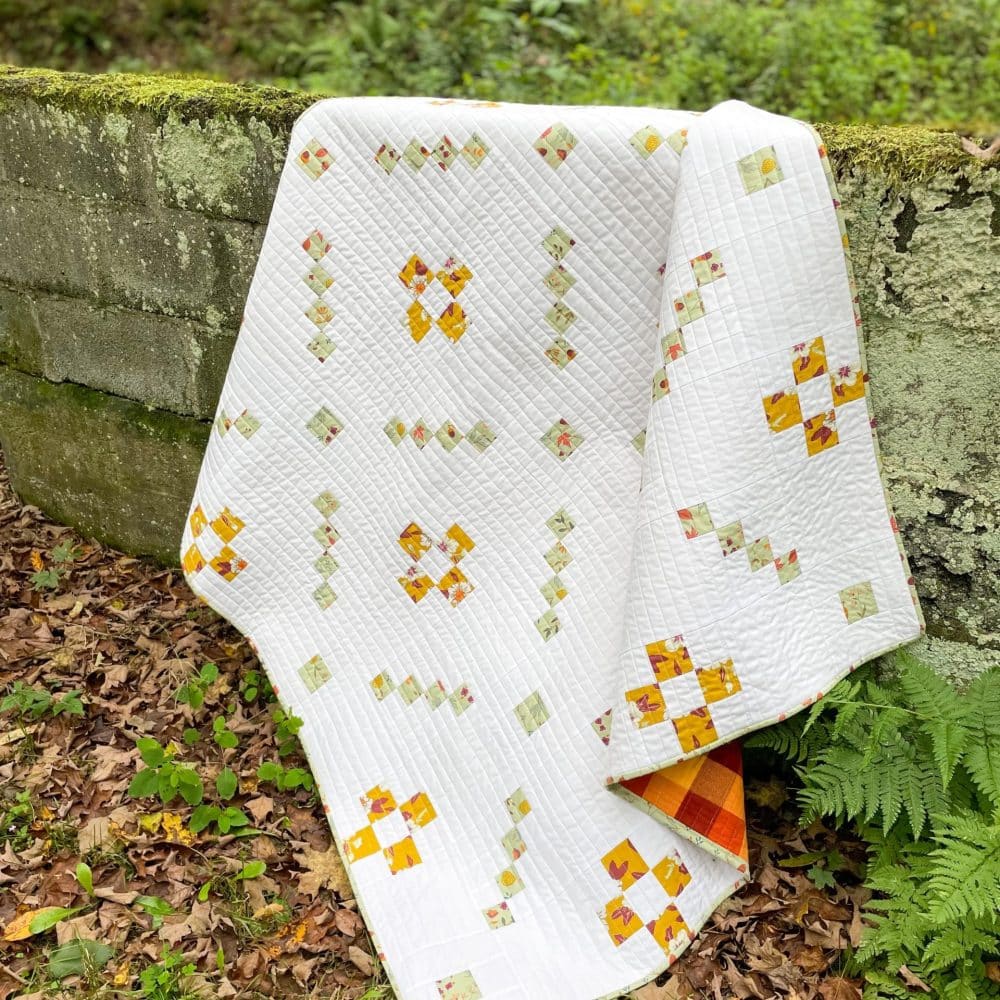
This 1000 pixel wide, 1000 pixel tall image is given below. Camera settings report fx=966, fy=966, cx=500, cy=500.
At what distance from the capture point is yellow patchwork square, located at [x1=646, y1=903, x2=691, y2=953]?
6.84 feet

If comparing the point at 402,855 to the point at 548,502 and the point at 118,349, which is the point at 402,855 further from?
the point at 118,349

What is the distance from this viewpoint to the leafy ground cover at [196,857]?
2.13m

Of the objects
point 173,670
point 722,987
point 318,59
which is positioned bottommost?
point 722,987

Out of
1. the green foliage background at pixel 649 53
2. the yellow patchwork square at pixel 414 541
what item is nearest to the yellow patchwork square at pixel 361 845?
the yellow patchwork square at pixel 414 541

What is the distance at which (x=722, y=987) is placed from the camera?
82.5 inches

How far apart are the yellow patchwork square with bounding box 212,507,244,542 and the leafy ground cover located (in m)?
0.47

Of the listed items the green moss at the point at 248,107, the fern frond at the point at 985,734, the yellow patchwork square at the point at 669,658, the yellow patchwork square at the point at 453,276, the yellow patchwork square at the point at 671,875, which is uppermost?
the green moss at the point at 248,107

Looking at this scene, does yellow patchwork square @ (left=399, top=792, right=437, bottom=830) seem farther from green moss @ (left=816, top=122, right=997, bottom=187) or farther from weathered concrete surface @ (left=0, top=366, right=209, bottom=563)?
green moss @ (left=816, top=122, right=997, bottom=187)

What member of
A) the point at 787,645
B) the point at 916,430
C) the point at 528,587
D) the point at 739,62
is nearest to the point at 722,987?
the point at 787,645

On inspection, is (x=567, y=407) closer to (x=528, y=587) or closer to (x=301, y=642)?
(x=528, y=587)

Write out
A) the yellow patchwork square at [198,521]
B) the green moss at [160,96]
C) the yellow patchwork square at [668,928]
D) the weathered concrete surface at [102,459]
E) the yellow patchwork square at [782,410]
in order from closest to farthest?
1. the yellow patchwork square at [782,410]
2. the yellow patchwork square at [668,928]
3. the green moss at [160,96]
4. the yellow patchwork square at [198,521]
5. the weathered concrete surface at [102,459]

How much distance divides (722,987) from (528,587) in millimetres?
964

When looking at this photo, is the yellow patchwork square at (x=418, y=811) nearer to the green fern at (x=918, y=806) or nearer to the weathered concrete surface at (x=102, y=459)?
the green fern at (x=918, y=806)

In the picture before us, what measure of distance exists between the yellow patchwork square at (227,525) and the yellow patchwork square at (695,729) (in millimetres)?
1298
